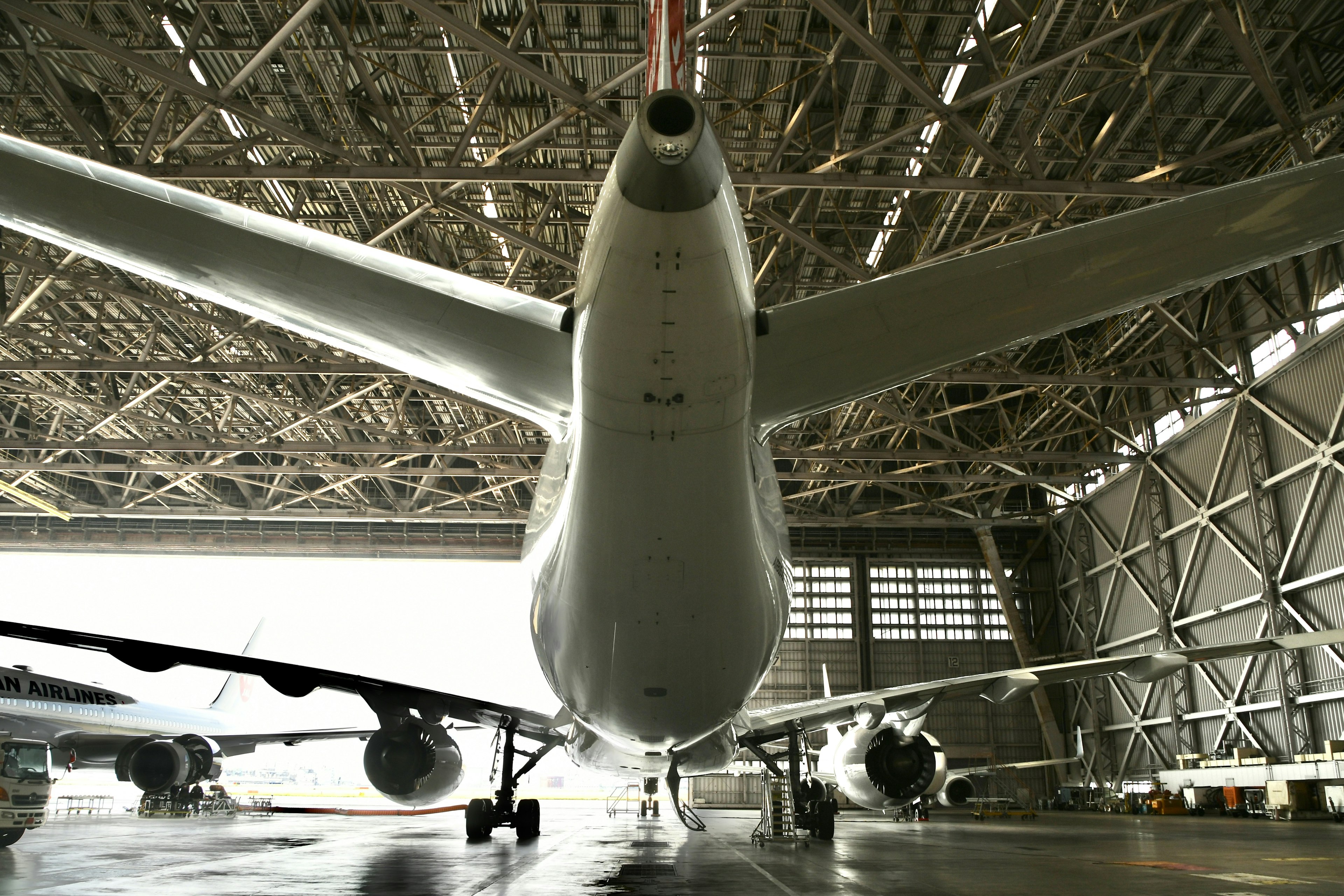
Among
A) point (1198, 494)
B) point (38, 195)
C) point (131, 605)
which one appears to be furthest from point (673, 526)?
point (131, 605)

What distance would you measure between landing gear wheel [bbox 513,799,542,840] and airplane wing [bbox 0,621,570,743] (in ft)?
7.84

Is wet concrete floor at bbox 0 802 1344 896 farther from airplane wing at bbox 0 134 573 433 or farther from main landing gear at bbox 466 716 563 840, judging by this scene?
airplane wing at bbox 0 134 573 433

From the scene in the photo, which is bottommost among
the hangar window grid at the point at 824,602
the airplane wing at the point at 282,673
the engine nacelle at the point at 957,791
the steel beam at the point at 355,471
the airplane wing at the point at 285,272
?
the engine nacelle at the point at 957,791

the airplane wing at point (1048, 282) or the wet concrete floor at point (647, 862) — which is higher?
the airplane wing at point (1048, 282)

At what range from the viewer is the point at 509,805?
13773 millimetres

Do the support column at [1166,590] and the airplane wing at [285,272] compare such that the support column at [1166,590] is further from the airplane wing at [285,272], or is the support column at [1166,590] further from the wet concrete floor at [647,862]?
the airplane wing at [285,272]

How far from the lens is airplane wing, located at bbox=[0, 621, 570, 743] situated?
7477 mm

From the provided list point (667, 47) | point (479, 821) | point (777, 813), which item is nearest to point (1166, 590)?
point (777, 813)

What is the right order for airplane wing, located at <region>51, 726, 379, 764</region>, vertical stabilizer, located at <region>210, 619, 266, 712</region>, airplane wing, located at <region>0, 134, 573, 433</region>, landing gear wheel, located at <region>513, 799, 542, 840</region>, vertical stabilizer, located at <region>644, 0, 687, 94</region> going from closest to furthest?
1. airplane wing, located at <region>0, 134, 573, 433</region>
2. vertical stabilizer, located at <region>644, 0, 687, 94</region>
3. landing gear wheel, located at <region>513, 799, 542, 840</region>
4. airplane wing, located at <region>51, 726, 379, 764</region>
5. vertical stabilizer, located at <region>210, 619, 266, 712</region>

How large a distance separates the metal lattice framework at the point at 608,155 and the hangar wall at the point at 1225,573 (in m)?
1.82

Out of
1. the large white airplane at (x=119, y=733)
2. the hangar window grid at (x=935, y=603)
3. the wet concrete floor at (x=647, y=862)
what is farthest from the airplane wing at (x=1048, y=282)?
the hangar window grid at (x=935, y=603)

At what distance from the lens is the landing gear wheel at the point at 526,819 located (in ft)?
46.8

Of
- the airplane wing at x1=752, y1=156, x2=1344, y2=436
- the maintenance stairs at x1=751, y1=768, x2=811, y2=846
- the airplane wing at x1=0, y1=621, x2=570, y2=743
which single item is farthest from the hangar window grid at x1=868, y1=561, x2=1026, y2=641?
the airplane wing at x1=752, y1=156, x2=1344, y2=436

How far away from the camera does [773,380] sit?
16.1 feet
